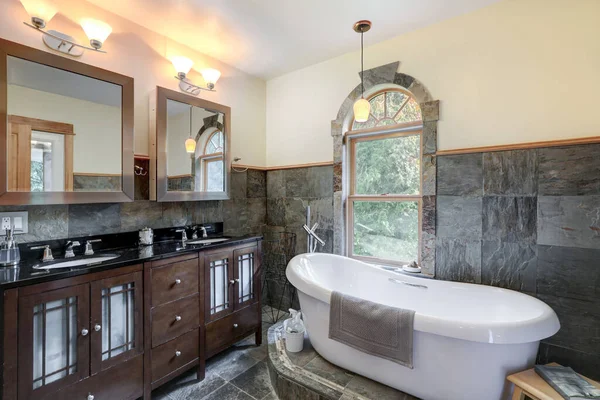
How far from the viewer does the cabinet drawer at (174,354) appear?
1.82 metres

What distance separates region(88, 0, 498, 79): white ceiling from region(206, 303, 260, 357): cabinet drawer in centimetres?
239

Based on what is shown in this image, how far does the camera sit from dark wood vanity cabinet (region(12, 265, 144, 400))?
134 centimetres

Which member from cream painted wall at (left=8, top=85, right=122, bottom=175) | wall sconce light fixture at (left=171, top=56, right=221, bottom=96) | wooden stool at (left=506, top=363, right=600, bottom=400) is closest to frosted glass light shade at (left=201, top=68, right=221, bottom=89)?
wall sconce light fixture at (left=171, top=56, right=221, bottom=96)

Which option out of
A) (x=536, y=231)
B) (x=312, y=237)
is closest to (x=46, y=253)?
(x=312, y=237)

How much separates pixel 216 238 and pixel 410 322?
1826 mm

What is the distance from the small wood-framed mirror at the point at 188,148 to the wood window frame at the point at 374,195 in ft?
4.08

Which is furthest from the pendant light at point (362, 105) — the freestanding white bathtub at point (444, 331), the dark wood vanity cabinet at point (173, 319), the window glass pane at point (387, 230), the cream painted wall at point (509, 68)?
the dark wood vanity cabinet at point (173, 319)

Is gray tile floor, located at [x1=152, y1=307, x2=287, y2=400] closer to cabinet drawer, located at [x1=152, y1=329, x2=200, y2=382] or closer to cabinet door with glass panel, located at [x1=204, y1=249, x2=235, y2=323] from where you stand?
cabinet drawer, located at [x1=152, y1=329, x2=200, y2=382]

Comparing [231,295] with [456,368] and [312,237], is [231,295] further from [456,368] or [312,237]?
[456,368]

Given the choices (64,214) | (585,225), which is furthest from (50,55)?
(585,225)

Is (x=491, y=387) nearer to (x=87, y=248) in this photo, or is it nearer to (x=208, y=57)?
(x=87, y=248)

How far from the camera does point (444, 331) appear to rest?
1.40 m

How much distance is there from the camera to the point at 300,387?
5.76 feet

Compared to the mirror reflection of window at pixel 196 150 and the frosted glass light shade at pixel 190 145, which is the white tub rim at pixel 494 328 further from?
the frosted glass light shade at pixel 190 145
